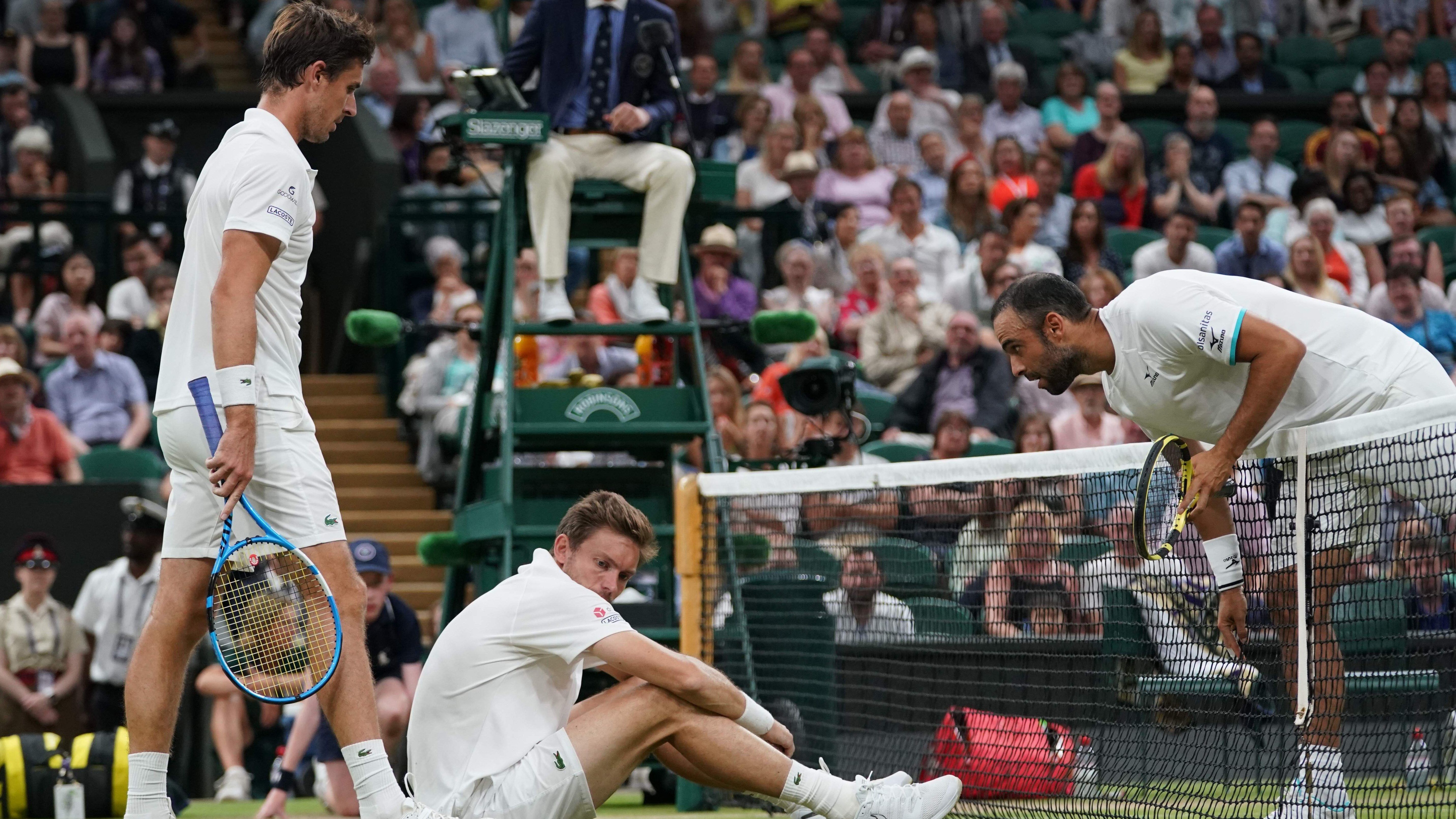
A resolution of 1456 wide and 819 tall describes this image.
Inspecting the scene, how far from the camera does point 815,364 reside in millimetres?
8852

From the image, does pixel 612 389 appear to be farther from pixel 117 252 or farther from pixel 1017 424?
pixel 117 252

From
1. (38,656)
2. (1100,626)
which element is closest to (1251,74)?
(1100,626)

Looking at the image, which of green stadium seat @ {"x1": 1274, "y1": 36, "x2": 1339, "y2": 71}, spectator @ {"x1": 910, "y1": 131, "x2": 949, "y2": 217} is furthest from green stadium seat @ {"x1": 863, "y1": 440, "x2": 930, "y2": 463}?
green stadium seat @ {"x1": 1274, "y1": 36, "x2": 1339, "y2": 71}

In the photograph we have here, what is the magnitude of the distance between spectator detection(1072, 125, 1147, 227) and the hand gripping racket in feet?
30.3

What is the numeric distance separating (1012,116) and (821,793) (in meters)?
11.5

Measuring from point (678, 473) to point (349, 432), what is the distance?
14.4ft

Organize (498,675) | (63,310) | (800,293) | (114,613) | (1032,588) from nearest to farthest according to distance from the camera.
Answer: (498,675) < (1032,588) < (114,613) < (63,310) < (800,293)

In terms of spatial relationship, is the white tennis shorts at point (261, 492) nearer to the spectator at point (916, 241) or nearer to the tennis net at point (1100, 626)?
the tennis net at point (1100, 626)

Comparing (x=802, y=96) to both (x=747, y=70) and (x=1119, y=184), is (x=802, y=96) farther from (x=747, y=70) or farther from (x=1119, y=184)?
(x=1119, y=184)

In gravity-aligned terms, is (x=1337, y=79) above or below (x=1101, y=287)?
above

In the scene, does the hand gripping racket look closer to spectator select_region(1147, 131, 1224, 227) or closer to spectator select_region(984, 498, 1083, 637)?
spectator select_region(984, 498, 1083, 637)

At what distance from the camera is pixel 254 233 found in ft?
15.3

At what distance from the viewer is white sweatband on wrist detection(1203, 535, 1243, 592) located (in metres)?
5.15

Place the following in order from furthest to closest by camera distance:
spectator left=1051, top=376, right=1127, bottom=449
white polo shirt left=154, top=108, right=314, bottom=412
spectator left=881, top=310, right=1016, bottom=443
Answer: spectator left=881, top=310, right=1016, bottom=443 < spectator left=1051, top=376, right=1127, bottom=449 < white polo shirt left=154, top=108, right=314, bottom=412
